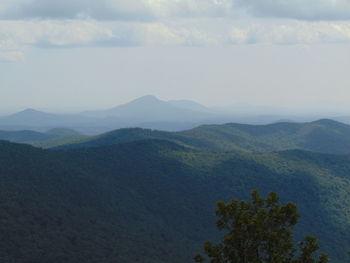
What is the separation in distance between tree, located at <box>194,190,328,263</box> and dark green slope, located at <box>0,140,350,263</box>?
49.7 meters

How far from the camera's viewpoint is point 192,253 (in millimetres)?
100250

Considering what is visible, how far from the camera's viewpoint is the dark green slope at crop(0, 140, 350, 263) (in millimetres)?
82938

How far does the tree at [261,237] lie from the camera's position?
2708 cm

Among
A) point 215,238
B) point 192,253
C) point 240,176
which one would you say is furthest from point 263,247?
point 240,176

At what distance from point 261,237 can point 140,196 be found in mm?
95208

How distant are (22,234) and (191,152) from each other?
83357 millimetres

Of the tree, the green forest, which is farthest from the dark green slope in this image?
the tree

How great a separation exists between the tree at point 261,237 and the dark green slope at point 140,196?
163 feet

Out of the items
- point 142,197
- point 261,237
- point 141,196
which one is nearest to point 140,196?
point 141,196

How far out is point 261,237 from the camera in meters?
27.3

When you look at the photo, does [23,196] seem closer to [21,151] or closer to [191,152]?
[21,151]

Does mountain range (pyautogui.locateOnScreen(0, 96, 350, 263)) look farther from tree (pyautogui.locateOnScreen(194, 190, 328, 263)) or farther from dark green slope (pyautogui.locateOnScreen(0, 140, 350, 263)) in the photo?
tree (pyautogui.locateOnScreen(194, 190, 328, 263))

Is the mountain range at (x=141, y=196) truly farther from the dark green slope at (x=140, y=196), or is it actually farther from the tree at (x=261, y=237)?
the tree at (x=261, y=237)

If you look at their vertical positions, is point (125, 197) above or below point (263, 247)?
below
